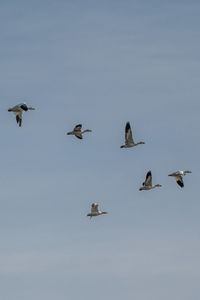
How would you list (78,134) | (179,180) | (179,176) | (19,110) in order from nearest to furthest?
(19,110)
(179,180)
(179,176)
(78,134)

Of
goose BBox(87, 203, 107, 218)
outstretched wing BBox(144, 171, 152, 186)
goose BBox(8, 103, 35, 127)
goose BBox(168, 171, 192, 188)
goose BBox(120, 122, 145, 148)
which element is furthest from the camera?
goose BBox(87, 203, 107, 218)

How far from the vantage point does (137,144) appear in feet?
427

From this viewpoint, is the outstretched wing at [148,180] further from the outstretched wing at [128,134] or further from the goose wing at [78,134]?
the goose wing at [78,134]

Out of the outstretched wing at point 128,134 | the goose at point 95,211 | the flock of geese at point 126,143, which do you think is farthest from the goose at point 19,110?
the goose at point 95,211

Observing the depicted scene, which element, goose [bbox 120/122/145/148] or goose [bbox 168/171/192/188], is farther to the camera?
goose [bbox 168/171/192/188]

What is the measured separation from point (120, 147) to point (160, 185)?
12480 millimetres

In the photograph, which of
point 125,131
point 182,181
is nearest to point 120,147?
point 125,131

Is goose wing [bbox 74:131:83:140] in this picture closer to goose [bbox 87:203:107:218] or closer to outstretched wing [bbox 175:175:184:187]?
goose [bbox 87:203:107:218]

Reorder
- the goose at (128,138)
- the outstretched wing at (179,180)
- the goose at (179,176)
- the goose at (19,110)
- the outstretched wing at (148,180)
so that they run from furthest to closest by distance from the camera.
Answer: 1. the outstretched wing at (148,180)
2. the outstretched wing at (179,180)
3. the goose at (179,176)
4. the goose at (128,138)
5. the goose at (19,110)

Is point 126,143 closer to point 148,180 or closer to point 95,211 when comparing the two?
point 148,180

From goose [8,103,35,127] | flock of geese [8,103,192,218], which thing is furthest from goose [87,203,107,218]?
goose [8,103,35,127]

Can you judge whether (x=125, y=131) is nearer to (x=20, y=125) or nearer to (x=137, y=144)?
(x=137, y=144)

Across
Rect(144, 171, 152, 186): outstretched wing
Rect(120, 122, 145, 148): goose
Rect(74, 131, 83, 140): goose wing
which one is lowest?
Rect(144, 171, 152, 186): outstretched wing

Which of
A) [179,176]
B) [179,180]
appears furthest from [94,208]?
[179,176]
